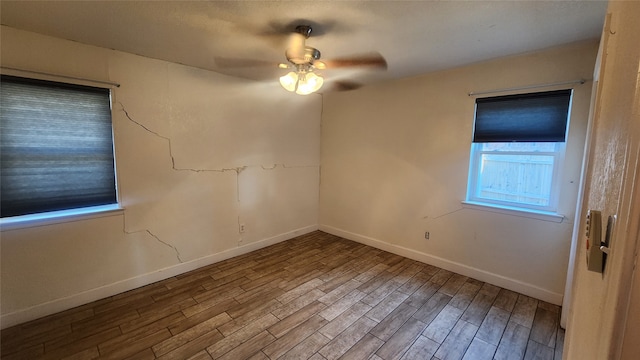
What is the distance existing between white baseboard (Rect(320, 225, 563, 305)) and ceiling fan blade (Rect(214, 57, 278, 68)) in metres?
2.60

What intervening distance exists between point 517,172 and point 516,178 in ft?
0.20

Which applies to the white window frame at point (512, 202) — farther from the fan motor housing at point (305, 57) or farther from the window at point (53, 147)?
the window at point (53, 147)

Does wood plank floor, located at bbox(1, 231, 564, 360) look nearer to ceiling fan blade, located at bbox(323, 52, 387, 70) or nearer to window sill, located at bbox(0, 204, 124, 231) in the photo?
window sill, located at bbox(0, 204, 124, 231)

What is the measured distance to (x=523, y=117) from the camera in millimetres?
2438

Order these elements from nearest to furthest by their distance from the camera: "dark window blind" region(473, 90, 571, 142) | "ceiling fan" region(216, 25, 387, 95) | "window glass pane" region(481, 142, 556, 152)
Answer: "ceiling fan" region(216, 25, 387, 95)
"dark window blind" region(473, 90, 571, 142)
"window glass pane" region(481, 142, 556, 152)

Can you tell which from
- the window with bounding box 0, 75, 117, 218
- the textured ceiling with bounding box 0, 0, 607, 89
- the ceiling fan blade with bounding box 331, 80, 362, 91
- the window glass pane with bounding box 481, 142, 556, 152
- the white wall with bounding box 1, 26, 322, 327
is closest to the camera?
the textured ceiling with bounding box 0, 0, 607, 89

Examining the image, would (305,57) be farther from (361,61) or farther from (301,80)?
(361,61)

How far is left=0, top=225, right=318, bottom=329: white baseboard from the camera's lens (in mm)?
2062

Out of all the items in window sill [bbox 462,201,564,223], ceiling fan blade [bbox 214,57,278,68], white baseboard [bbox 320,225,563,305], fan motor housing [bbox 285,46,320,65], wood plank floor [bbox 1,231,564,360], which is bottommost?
wood plank floor [bbox 1,231,564,360]

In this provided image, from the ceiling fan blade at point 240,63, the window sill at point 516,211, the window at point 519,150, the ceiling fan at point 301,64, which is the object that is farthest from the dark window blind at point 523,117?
the ceiling fan blade at point 240,63

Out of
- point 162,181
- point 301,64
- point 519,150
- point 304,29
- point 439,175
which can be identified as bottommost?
point 162,181

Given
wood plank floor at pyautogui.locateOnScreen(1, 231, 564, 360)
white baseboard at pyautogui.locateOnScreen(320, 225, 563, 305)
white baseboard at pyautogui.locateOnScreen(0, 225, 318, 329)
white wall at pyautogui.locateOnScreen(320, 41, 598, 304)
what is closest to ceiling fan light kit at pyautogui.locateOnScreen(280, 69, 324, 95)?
white wall at pyautogui.locateOnScreen(320, 41, 598, 304)

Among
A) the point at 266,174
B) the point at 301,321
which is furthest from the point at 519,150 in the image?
the point at 266,174

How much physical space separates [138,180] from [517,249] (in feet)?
12.3
